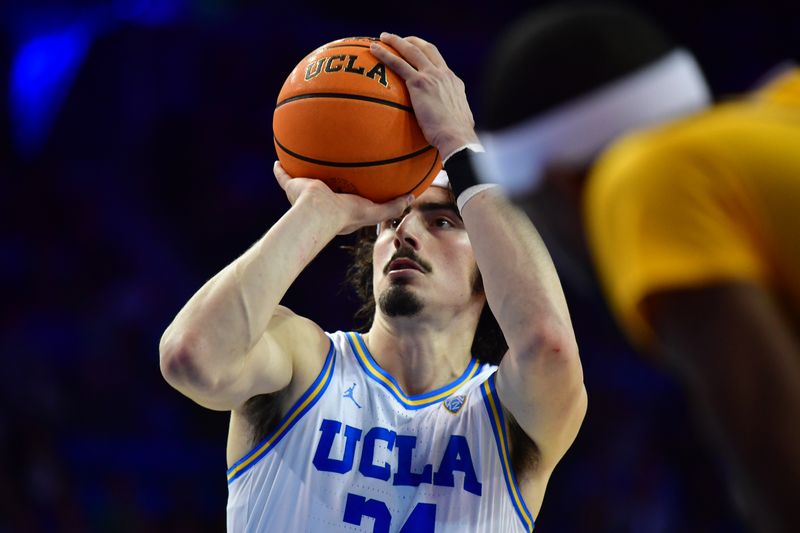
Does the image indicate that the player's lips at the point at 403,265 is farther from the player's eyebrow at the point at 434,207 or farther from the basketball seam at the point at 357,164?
the basketball seam at the point at 357,164

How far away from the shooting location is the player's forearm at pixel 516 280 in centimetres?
307

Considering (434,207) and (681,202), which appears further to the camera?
(434,207)

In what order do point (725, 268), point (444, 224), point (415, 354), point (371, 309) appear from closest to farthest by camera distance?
point (725, 268)
point (415, 354)
point (444, 224)
point (371, 309)

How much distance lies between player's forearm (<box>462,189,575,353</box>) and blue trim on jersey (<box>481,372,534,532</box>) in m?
0.42

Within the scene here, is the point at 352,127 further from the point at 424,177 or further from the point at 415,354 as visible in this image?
the point at 415,354

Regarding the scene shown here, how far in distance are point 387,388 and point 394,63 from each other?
1254 mm

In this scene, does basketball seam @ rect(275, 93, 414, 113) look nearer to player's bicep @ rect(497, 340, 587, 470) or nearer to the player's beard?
the player's beard

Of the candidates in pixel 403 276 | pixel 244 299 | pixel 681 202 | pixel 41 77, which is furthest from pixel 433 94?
pixel 41 77

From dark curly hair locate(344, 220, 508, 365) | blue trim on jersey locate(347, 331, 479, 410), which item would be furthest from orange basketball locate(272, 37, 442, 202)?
dark curly hair locate(344, 220, 508, 365)

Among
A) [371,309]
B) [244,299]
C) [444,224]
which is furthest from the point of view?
[371,309]

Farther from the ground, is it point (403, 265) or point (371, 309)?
point (371, 309)

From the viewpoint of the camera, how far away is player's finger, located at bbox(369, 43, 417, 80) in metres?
3.34

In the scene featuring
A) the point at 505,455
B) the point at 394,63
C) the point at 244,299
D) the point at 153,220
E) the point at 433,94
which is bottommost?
the point at 505,455

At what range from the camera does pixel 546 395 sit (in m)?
3.21
